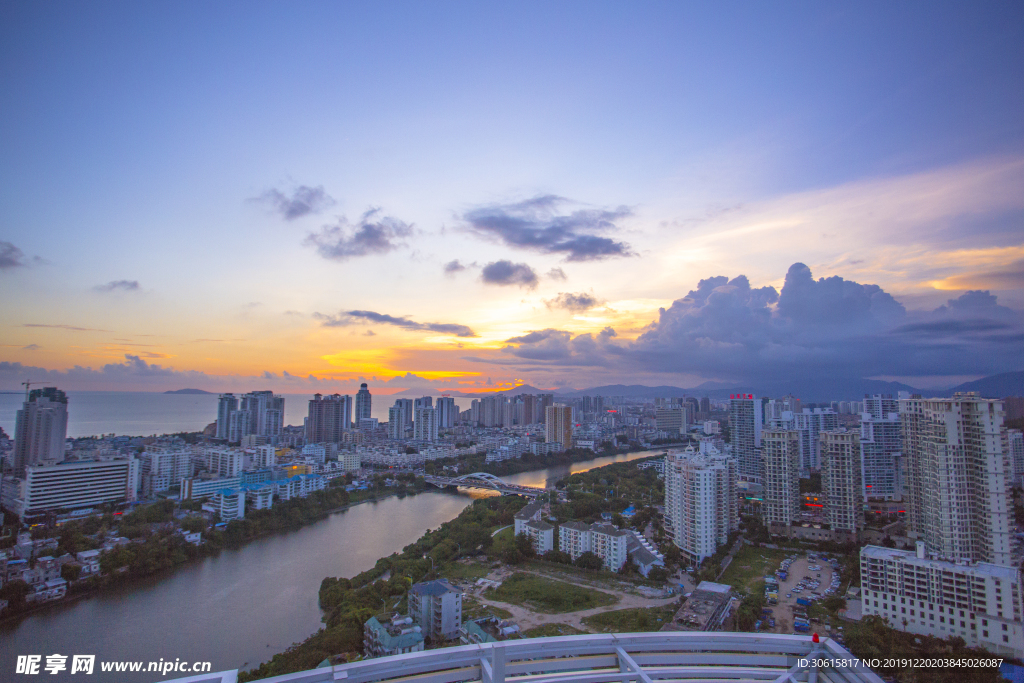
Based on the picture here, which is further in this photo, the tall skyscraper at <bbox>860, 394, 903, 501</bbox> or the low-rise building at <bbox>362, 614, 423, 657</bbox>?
the tall skyscraper at <bbox>860, 394, 903, 501</bbox>

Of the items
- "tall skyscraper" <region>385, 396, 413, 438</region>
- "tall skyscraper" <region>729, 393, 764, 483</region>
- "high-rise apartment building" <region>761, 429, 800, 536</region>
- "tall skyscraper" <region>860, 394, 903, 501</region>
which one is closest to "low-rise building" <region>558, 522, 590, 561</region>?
"high-rise apartment building" <region>761, 429, 800, 536</region>

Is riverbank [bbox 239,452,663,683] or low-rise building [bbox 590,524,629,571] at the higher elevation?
low-rise building [bbox 590,524,629,571]

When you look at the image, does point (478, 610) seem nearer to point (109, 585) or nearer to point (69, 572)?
point (109, 585)

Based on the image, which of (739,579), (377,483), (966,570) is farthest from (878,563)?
(377,483)

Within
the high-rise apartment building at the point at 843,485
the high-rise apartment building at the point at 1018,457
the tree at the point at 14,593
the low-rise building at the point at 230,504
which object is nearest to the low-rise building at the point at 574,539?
the high-rise apartment building at the point at 843,485

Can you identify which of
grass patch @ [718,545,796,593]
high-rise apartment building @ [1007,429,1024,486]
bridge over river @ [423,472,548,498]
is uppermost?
high-rise apartment building @ [1007,429,1024,486]

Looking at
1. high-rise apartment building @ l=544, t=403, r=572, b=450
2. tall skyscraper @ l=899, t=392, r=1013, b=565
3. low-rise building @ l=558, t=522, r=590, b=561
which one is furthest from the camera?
high-rise apartment building @ l=544, t=403, r=572, b=450

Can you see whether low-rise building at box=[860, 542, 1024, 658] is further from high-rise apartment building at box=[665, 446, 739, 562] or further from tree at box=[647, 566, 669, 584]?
high-rise apartment building at box=[665, 446, 739, 562]

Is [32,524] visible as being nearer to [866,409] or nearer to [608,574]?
[608,574]
